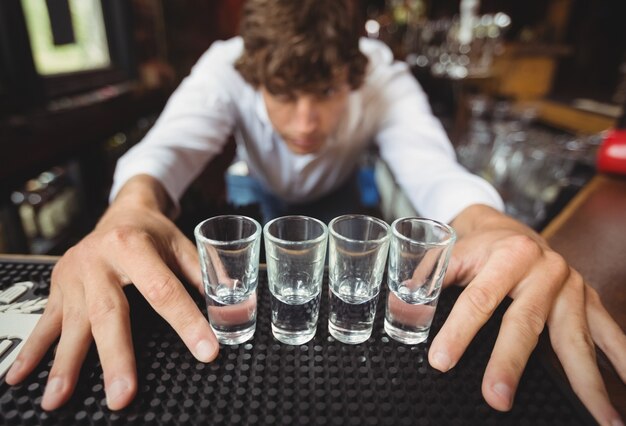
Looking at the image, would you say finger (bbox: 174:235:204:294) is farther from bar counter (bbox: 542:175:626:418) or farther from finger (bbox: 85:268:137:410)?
bar counter (bbox: 542:175:626:418)

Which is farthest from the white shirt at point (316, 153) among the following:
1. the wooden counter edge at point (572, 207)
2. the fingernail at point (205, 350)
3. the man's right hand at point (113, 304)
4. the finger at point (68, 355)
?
the fingernail at point (205, 350)

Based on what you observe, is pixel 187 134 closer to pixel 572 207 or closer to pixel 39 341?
pixel 39 341

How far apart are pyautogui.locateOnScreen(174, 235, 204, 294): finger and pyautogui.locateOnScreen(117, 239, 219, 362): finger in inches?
3.0

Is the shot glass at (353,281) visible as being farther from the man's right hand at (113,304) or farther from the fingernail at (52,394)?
the fingernail at (52,394)

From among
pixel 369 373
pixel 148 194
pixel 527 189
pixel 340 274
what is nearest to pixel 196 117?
pixel 148 194

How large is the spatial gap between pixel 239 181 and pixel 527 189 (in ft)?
4.76

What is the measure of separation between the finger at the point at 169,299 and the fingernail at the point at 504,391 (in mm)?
396

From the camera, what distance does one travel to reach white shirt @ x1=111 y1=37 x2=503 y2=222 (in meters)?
1.17

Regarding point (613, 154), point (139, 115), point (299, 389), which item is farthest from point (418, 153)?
point (139, 115)

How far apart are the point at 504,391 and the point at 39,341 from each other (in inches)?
26.4

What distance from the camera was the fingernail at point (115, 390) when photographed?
516 millimetres

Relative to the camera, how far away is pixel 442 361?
59 centimetres

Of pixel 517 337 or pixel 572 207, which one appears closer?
pixel 517 337

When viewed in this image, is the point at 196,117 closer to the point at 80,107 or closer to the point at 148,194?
the point at 148,194
